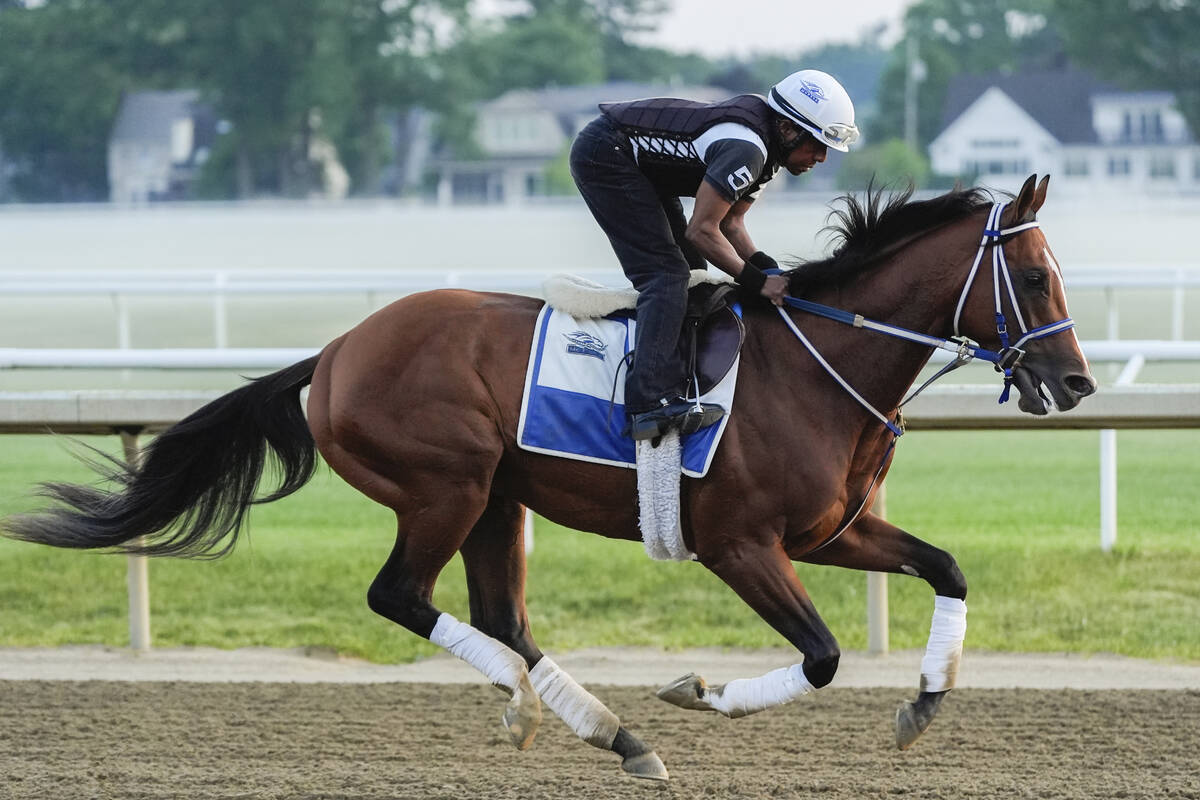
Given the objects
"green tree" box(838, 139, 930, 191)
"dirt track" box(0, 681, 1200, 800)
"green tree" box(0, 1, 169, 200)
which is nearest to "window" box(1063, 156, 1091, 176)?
"green tree" box(838, 139, 930, 191)

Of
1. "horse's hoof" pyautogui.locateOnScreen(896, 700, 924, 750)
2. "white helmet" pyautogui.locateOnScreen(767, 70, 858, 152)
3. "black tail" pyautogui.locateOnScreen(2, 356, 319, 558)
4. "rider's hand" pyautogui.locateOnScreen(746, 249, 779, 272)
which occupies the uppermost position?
"white helmet" pyautogui.locateOnScreen(767, 70, 858, 152)

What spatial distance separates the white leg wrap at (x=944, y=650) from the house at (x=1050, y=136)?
41.2m

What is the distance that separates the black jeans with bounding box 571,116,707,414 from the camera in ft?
11.5

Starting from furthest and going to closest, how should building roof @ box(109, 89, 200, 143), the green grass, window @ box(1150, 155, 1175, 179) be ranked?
1. window @ box(1150, 155, 1175, 179)
2. building roof @ box(109, 89, 200, 143)
3. the green grass

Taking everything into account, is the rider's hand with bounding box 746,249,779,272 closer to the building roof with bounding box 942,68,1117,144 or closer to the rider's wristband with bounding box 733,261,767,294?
the rider's wristband with bounding box 733,261,767,294

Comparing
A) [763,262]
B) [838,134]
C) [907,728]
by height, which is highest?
[838,134]

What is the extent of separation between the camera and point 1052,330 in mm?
3354

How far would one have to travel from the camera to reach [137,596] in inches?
206

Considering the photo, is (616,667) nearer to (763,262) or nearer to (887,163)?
(763,262)

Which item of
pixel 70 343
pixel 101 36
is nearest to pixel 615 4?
pixel 101 36

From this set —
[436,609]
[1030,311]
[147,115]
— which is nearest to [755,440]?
[1030,311]

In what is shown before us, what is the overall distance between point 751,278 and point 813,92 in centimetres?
45

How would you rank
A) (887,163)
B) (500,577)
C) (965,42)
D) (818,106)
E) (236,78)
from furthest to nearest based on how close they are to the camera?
(965,42), (236,78), (887,163), (500,577), (818,106)

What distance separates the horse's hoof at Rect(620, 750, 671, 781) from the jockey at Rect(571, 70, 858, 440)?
0.79 meters
